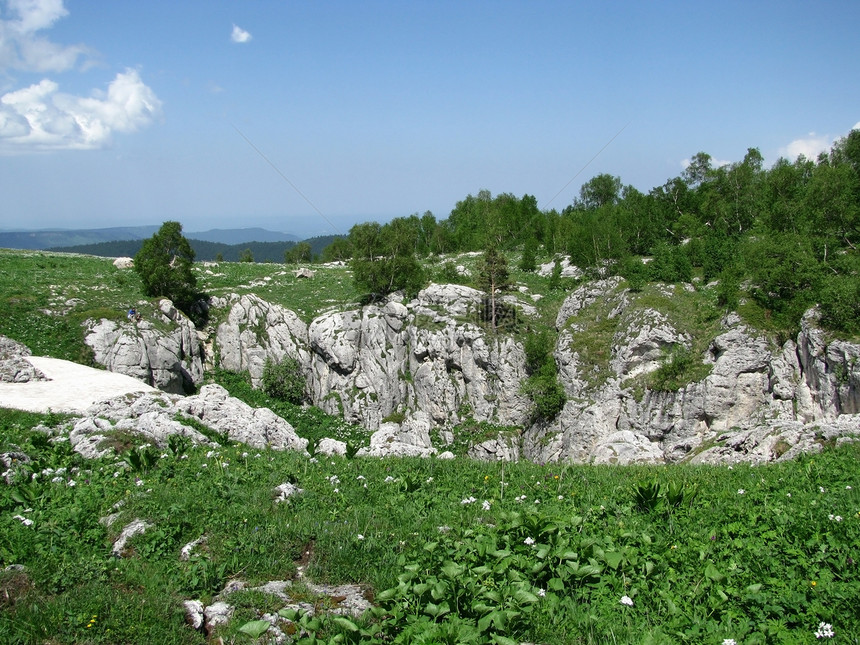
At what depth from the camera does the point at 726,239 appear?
160 feet

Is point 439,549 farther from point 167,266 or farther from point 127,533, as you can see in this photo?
point 167,266

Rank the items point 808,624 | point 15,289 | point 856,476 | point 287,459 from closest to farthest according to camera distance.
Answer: point 808,624 < point 856,476 < point 287,459 < point 15,289

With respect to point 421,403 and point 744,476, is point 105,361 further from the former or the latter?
point 744,476

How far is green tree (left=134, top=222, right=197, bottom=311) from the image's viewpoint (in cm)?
4506

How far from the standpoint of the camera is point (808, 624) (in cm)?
579

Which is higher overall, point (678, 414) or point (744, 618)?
point (744, 618)

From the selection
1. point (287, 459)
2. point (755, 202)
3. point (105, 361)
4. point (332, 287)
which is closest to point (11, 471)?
point (287, 459)

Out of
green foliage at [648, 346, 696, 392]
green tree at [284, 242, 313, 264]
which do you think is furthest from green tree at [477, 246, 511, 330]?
green tree at [284, 242, 313, 264]

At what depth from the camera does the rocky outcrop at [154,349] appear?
38.1m

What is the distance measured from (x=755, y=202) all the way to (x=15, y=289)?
74045 millimetres

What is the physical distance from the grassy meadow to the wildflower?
0.02 metres

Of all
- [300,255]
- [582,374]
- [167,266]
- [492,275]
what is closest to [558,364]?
[582,374]

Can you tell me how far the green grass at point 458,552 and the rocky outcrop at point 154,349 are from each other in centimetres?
2943

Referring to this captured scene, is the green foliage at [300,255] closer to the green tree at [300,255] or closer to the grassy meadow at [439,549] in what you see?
the green tree at [300,255]
